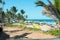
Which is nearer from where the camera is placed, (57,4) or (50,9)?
(57,4)

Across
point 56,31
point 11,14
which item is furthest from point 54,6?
point 11,14

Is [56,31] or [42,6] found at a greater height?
[42,6]

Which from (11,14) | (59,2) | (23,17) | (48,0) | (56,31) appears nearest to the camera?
(59,2)

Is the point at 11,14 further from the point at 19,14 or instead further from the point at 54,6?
the point at 54,6

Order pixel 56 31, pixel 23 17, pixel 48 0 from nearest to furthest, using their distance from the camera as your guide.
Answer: pixel 48 0 → pixel 56 31 → pixel 23 17

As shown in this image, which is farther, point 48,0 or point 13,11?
point 13,11

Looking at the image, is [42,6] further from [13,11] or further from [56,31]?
[13,11]

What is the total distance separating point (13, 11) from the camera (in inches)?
3049

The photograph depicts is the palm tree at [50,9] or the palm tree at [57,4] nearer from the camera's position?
the palm tree at [57,4]

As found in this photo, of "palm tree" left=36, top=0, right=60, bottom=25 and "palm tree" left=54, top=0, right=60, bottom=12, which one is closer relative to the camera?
"palm tree" left=54, top=0, right=60, bottom=12

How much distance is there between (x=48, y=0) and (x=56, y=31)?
15.2 feet

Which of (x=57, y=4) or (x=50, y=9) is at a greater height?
(x=57, y=4)

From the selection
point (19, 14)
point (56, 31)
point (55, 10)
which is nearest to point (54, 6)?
point (55, 10)

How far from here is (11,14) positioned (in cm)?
7638
